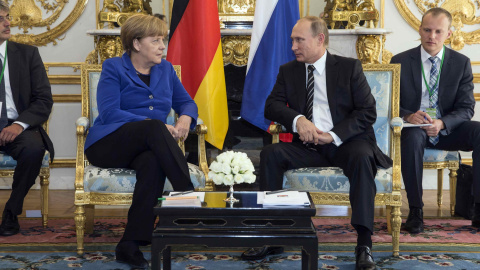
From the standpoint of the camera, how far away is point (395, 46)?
517 cm

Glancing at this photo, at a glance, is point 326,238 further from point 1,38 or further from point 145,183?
point 1,38

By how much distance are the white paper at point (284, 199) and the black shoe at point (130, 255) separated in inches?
29.9

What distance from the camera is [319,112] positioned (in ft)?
11.3

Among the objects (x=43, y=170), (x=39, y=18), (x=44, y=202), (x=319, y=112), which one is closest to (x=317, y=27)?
(x=319, y=112)

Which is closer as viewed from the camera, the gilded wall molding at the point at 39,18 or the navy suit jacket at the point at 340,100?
the navy suit jacket at the point at 340,100

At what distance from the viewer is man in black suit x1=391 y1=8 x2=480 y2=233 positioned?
3.87 meters

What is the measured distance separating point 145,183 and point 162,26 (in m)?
0.91

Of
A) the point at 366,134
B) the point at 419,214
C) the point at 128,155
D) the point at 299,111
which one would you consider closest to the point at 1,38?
the point at 128,155

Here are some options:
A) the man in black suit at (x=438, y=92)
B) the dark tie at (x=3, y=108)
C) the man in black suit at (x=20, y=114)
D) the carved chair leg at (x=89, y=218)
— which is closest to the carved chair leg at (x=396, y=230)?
the man in black suit at (x=438, y=92)

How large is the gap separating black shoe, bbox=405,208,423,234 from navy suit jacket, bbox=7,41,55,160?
2.26 m

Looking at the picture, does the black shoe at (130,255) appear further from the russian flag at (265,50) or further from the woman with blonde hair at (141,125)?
the russian flag at (265,50)

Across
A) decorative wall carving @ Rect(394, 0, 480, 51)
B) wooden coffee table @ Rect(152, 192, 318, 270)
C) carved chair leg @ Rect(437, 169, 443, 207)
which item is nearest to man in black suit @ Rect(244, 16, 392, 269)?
wooden coffee table @ Rect(152, 192, 318, 270)

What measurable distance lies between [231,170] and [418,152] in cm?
173

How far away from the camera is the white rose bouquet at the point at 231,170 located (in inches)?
95.9
